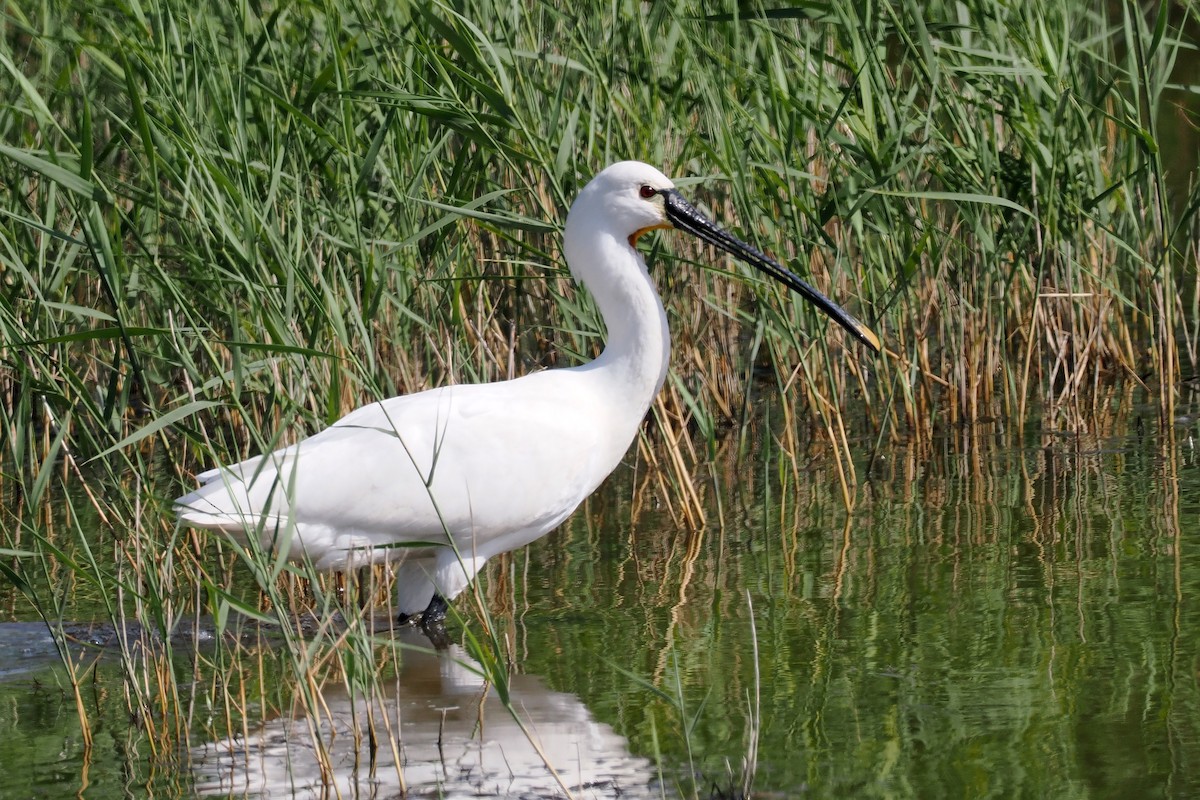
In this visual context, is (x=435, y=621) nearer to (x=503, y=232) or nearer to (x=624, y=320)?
(x=624, y=320)

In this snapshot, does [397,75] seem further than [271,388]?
Yes

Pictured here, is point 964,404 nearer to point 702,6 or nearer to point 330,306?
point 702,6

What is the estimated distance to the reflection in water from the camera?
4109 mm

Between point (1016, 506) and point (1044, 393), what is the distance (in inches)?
76.1

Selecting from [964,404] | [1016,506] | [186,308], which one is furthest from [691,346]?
[186,308]

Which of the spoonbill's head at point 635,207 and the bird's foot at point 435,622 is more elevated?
the spoonbill's head at point 635,207

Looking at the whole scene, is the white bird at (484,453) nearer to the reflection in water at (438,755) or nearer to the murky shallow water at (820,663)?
the murky shallow water at (820,663)

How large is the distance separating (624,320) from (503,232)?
0.98m

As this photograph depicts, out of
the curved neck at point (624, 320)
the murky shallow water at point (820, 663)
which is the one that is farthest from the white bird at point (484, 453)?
the murky shallow water at point (820, 663)

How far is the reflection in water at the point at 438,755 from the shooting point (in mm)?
4109

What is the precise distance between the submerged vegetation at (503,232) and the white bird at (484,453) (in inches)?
7.8

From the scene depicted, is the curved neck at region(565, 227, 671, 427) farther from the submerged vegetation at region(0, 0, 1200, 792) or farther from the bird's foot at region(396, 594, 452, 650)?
the bird's foot at region(396, 594, 452, 650)

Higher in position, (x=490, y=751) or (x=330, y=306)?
(x=330, y=306)

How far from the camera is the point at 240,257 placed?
5508 mm
